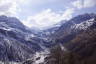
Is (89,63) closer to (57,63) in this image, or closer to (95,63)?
(95,63)

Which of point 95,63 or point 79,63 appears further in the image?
point 79,63

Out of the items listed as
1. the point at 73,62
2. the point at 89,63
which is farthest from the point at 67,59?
the point at 89,63

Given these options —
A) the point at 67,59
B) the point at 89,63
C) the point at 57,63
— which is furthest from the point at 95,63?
the point at 57,63

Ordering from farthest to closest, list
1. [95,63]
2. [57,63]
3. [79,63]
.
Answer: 1. [57,63]
2. [79,63]
3. [95,63]

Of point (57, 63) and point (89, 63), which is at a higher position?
point (89, 63)

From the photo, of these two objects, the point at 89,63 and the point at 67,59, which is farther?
the point at 67,59

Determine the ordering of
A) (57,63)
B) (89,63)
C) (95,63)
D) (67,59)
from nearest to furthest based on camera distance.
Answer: (95,63) < (89,63) < (67,59) < (57,63)

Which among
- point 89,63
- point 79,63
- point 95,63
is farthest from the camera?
point 79,63

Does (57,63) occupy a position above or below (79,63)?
below

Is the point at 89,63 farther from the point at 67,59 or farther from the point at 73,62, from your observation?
the point at 67,59
